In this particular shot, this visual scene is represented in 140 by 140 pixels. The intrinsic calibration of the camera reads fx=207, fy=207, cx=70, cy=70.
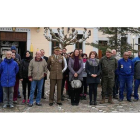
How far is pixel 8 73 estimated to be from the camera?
614 centimetres

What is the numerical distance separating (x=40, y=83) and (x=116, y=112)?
2.50 metres

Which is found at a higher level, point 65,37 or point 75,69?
point 65,37

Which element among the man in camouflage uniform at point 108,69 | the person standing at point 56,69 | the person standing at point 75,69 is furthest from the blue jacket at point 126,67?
the person standing at point 56,69

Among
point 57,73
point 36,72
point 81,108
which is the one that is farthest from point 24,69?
point 81,108

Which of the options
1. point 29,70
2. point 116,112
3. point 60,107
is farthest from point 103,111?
point 29,70

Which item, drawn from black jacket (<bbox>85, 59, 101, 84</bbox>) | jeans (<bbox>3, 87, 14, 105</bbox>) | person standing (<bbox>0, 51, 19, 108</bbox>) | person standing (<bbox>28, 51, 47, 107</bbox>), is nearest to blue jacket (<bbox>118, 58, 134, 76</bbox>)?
black jacket (<bbox>85, 59, 101, 84</bbox>)

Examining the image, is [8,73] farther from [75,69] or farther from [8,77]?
[75,69]

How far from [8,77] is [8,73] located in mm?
119

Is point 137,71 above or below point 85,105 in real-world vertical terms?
above

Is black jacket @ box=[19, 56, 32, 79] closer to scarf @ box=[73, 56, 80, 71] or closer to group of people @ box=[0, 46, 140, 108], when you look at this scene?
group of people @ box=[0, 46, 140, 108]

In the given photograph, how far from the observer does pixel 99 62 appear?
22.7 ft

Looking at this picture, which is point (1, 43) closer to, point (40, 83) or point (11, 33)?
point (11, 33)

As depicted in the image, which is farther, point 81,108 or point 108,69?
point 108,69

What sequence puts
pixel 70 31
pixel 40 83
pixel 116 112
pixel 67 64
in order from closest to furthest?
pixel 116 112
pixel 40 83
pixel 67 64
pixel 70 31
